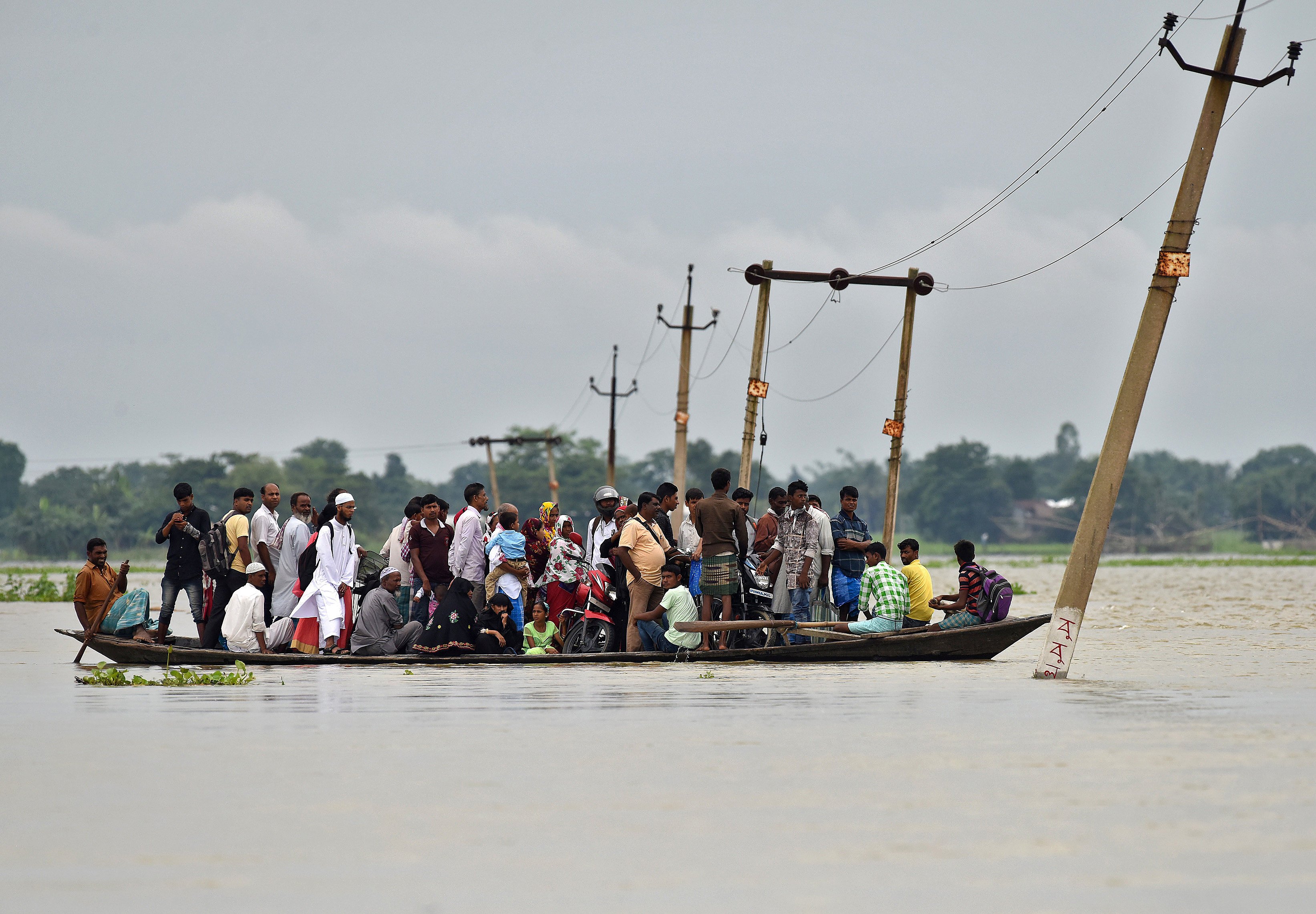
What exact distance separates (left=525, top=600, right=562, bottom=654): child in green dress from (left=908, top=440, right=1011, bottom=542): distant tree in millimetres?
106851

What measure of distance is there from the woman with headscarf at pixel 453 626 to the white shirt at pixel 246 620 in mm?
1773

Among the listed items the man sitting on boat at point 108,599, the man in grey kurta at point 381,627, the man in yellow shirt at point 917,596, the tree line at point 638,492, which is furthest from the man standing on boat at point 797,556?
the tree line at point 638,492

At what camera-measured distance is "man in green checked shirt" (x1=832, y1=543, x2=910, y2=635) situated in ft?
49.9

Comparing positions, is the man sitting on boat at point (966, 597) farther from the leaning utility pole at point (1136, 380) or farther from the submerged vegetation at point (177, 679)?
the submerged vegetation at point (177, 679)

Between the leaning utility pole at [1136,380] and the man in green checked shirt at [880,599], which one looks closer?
the leaning utility pole at [1136,380]

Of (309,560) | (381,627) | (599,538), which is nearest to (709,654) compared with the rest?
(599,538)

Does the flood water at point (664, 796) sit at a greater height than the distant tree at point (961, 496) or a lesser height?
lesser

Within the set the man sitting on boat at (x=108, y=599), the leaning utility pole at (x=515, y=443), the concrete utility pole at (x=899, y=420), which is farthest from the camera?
the leaning utility pole at (x=515, y=443)

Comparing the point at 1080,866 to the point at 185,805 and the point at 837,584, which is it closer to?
the point at 185,805

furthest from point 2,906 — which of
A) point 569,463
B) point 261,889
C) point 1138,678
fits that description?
point 569,463

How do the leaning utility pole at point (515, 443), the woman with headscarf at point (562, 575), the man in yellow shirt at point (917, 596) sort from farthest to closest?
the leaning utility pole at point (515, 443)
the man in yellow shirt at point (917, 596)
the woman with headscarf at point (562, 575)

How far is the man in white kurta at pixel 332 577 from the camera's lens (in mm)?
15109

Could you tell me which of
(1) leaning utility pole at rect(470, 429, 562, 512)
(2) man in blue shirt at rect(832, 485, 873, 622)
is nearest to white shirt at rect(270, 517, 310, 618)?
(2) man in blue shirt at rect(832, 485, 873, 622)

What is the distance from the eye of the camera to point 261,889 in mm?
5684
